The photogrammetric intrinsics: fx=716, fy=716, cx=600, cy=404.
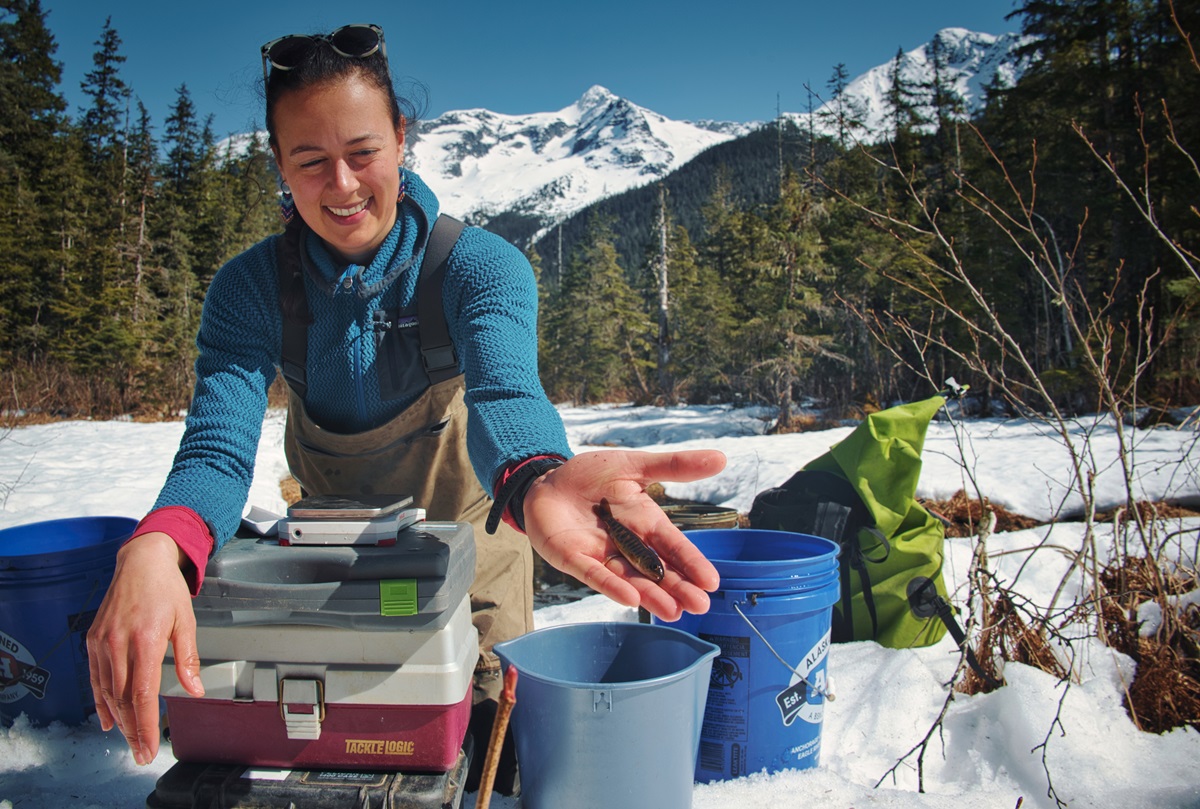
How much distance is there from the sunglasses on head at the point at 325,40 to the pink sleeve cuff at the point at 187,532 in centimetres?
129

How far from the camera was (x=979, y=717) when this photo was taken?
287cm

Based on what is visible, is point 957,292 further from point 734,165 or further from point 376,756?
point 734,165

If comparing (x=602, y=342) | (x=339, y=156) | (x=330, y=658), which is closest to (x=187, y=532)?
(x=330, y=658)

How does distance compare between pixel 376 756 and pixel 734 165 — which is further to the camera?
pixel 734 165

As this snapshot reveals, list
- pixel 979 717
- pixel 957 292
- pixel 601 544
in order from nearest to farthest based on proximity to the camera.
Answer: pixel 601 544
pixel 979 717
pixel 957 292

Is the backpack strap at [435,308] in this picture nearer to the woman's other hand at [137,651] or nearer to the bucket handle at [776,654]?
the woman's other hand at [137,651]

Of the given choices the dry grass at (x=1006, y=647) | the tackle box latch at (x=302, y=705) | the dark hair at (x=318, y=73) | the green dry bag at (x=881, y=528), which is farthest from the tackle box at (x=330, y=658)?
the green dry bag at (x=881, y=528)

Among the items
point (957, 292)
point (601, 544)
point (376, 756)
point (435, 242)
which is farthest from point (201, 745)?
point (957, 292)

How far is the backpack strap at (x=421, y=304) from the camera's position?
7.22 feet

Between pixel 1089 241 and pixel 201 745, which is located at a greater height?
pixel 1089 241

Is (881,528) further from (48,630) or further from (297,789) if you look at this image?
(48,630)

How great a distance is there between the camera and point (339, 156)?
6.77 ft

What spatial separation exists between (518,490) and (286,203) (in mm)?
1336

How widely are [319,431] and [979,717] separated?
9.04 ft
